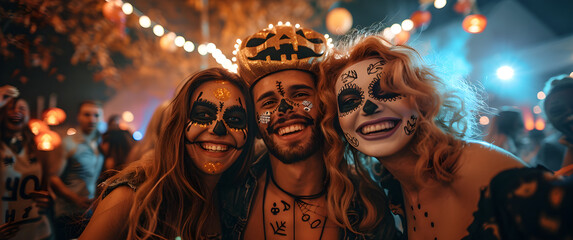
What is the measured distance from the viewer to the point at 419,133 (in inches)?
54.7

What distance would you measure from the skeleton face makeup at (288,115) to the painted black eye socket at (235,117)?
11 centimetres

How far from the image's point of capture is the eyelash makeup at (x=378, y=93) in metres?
1.36

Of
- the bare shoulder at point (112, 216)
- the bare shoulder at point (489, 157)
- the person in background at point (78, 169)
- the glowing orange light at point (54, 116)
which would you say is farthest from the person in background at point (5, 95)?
the bare shoulder at point (489, 157)

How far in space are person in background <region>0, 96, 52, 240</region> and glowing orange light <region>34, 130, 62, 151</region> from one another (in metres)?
0.24

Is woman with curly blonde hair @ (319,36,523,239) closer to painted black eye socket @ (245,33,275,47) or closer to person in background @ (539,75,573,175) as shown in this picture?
painted black eye socket @ (245,33,275,47)

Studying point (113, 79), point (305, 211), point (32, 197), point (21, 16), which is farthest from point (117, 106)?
point (305, 211)

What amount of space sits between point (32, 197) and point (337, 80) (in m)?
2.53

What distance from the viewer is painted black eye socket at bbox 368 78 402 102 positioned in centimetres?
136

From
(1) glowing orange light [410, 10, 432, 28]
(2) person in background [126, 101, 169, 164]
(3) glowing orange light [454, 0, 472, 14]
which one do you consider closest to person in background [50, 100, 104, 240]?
(2) person in background [126, 101, 169, 164]

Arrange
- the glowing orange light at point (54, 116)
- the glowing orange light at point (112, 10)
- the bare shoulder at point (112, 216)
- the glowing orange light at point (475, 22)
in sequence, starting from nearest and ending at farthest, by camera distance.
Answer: the bare shoulder at point (112, 216)
the glowing orange light at point (54, 116)
the glowing orange light at point (112, 10)
the glowing orange light at point (475, 22)

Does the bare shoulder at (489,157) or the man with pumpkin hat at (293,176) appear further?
the man with pumpkin hat at (293,176)

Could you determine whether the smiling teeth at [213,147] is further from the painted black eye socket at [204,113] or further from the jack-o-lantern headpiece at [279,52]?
the jack-o-lantern headpiece at [279,52]

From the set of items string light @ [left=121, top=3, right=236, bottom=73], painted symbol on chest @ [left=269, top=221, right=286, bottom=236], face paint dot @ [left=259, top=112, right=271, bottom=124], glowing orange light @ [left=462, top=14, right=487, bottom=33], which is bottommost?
painted symbol on chest @ [left=269, top=221, right=286, bottom=236]

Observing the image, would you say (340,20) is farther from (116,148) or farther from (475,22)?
(116,148)
